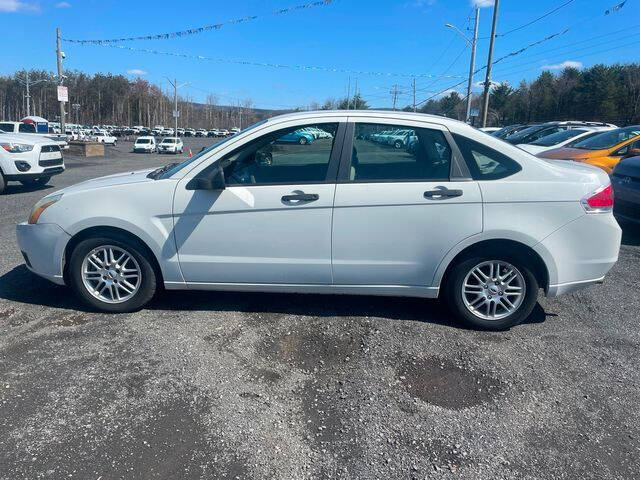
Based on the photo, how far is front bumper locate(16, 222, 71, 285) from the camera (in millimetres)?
4219

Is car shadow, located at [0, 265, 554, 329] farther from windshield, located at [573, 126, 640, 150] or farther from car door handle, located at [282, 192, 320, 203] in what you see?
windshield, located at [573, 126, 640, 150]

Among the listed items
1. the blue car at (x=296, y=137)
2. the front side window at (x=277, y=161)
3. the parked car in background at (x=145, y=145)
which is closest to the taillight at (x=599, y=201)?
the front side window at (x=277, y=161)

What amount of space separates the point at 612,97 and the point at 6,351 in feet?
190

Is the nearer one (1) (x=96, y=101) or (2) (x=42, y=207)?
(2) (x=42, y=207)

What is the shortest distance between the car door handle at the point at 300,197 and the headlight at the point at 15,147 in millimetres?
9185

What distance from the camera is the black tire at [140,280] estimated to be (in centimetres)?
416

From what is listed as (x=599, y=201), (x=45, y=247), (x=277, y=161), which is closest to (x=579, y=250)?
(x=599, y=201)

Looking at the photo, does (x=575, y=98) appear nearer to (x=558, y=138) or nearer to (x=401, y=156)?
(x=558, y=138)

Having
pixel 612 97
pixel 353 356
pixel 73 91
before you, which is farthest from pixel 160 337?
pixel 73 91

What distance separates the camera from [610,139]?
10289 mm

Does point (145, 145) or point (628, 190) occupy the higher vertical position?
point (145, 145)

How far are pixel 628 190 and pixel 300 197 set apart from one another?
18.1ft

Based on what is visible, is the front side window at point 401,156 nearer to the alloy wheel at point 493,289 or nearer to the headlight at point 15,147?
the alloy wheel at point 493,289

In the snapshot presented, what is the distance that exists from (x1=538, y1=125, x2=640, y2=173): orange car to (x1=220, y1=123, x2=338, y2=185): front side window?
7.40m
